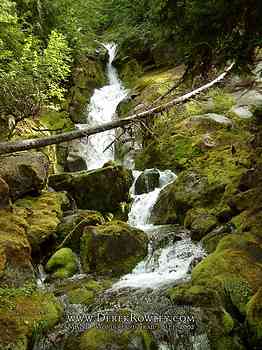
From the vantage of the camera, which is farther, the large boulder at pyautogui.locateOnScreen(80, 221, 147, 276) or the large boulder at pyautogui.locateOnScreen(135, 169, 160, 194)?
the large boulder at pyautogui.locateOnScreen(135, 169, 160, 194)

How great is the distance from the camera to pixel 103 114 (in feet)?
72.7

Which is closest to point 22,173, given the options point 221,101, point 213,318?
point 213,318

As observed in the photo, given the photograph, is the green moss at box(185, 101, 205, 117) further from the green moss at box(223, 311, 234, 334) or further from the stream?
the green moss at box(223, 311, 234, 334)

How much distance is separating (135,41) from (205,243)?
19043 millimetres

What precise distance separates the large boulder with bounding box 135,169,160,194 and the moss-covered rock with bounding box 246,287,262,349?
8.24 meters

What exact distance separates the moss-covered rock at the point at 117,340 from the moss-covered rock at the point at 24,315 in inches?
35.0

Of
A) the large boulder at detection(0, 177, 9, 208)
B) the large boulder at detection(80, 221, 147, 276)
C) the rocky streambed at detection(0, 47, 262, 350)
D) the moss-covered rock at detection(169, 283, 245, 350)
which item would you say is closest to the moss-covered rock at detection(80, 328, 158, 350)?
the rocky streambed at detection(0, 47, 262, 350)

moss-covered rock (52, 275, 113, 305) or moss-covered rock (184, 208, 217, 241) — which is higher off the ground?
moss-covered rock (184, 208, 217, 241)

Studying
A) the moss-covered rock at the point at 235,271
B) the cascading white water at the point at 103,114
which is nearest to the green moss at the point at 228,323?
the moss-covered rock at the point at 235,271

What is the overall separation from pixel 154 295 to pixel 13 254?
9.52 ft

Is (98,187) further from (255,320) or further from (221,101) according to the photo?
(255,320)

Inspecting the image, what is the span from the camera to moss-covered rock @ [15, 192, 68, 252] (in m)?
10.7

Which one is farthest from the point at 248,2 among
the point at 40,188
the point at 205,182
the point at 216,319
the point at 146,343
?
the point at 40,188

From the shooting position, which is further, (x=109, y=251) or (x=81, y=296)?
(x=109, y=251)
